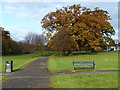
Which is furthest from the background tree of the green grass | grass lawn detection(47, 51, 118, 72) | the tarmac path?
the green grass

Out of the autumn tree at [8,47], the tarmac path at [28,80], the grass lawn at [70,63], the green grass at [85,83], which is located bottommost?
the grass lawn at [70,63]

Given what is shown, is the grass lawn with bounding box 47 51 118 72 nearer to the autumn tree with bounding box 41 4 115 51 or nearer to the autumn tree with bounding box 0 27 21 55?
the autumn tree with bounding box 41 4 115 51

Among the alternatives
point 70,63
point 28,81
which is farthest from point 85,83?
point 70,63

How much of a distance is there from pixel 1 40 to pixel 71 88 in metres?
54.0

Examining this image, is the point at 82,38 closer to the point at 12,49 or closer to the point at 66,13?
the point at 66,13

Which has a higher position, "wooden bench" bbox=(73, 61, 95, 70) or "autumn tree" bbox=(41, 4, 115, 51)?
"autumn tree" bbox=(41, 4, 115, 51)

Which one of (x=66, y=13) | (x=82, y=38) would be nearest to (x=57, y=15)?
(x=66, y=13)

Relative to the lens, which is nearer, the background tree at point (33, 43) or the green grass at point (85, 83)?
the green grass at point (85, 83)

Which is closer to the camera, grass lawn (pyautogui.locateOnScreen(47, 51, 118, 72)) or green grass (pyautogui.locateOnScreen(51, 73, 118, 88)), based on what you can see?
green grass (pyautogui.locateOnScreen(51, 73, 118, 88))

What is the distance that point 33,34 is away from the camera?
9975 centimetres

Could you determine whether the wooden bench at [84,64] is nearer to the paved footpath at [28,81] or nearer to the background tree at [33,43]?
the paved footpath at [28,81]

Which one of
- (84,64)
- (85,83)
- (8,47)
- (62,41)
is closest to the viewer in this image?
(85,83)

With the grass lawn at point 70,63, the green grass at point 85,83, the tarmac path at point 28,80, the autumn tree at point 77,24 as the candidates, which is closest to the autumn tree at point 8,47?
the autumn tree at point 77,24

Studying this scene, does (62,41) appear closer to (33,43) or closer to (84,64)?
(84,64)
